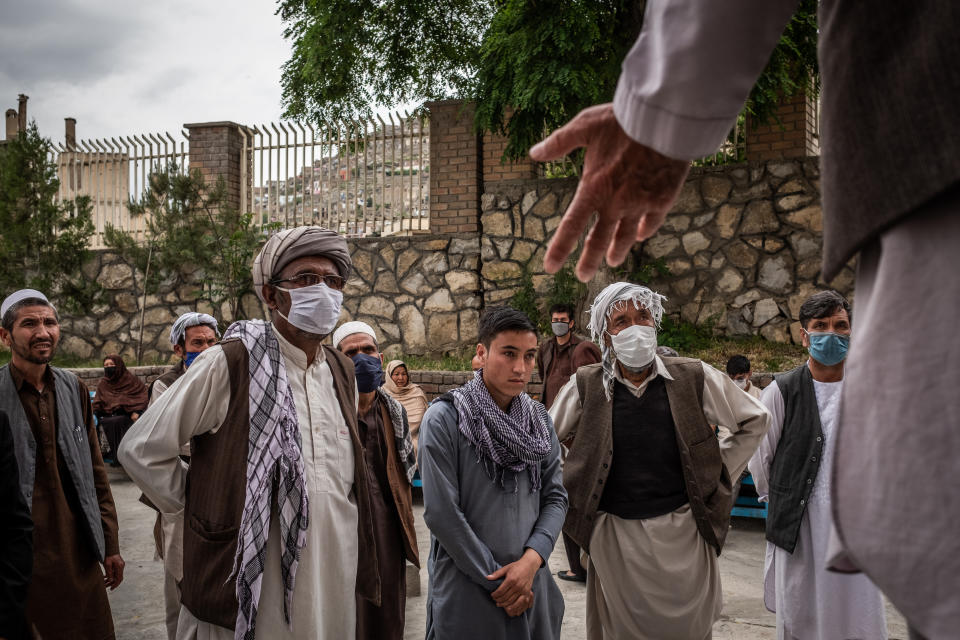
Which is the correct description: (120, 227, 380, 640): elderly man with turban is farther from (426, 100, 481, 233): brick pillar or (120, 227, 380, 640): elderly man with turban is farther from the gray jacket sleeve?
(426, 100, 481, 233): brick pillar

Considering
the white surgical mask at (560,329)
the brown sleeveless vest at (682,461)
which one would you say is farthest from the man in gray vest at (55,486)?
the white surgical mask at (560,329)

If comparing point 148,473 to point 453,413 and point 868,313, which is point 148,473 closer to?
point 453,413

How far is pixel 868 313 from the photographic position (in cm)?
65

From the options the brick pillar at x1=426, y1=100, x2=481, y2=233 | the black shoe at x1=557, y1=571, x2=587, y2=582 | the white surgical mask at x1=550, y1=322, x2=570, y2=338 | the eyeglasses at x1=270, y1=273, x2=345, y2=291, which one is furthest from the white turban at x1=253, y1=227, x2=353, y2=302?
the brick pillar at x1=426, y1=100, x2=481, y2=233

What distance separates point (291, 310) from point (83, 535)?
1.59 m

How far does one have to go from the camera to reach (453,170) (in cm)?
1133

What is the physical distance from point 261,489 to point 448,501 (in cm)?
73

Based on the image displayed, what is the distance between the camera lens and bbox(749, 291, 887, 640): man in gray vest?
3.45 meters

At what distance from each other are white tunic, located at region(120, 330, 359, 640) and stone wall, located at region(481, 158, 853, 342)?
7041 millimetres

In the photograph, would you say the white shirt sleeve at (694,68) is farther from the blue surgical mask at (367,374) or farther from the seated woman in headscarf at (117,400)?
the seated woman in headscarf at (117,400)

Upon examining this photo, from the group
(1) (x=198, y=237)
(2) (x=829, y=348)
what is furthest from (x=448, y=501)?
(1) (x=198, y=237)

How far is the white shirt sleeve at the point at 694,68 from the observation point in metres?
0.77

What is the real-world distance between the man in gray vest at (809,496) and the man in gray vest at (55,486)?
3270mm

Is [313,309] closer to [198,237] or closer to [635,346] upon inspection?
[635,346]
